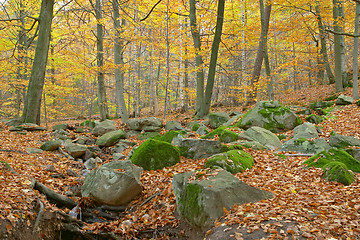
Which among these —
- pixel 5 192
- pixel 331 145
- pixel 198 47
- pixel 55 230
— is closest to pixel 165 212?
pixel 55 230

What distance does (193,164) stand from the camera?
6410mm

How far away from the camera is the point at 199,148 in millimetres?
7012

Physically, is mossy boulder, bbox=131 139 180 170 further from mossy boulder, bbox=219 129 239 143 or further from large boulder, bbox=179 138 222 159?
mossy boulder, bbox=219 129 239 143

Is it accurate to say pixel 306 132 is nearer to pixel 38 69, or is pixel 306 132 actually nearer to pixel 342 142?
pixel 342 142

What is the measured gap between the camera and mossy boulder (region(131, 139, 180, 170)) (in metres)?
6.65

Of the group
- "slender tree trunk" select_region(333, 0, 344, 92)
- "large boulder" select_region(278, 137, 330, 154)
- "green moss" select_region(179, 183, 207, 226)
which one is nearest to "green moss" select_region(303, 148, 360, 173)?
"large boulder" select_region(278, 137, 330, 154)

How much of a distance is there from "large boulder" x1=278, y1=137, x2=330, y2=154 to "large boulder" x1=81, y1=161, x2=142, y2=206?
4358 mm

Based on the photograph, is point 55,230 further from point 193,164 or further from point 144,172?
point 193,164

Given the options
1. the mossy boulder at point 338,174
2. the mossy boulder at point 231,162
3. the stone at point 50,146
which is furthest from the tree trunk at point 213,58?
the mossy boulder at point 338,174

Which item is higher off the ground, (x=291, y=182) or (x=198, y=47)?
(x=198, y=47)

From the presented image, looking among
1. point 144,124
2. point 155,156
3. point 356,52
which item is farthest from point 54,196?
point 356,52

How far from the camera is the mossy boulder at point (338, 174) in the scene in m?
4.38

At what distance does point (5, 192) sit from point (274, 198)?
14.6 feet

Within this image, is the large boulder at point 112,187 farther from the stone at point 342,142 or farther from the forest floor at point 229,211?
the stone at point 342,142
